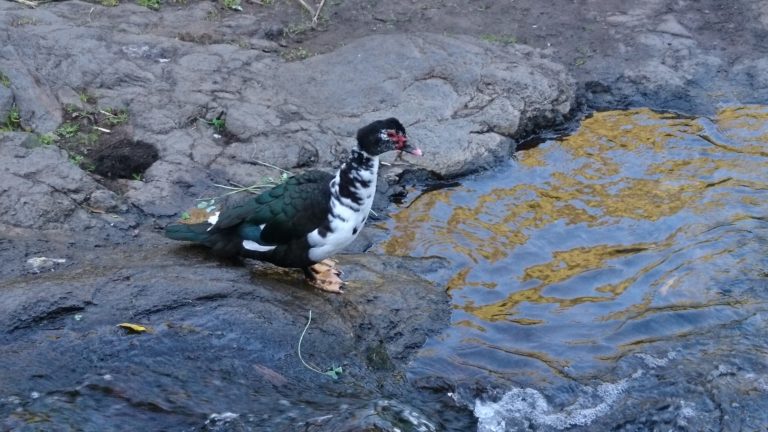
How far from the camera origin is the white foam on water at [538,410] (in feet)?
14.6

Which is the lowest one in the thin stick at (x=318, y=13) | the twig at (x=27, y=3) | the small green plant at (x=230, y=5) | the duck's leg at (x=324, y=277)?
the duck's leg at (x=324, y=277)

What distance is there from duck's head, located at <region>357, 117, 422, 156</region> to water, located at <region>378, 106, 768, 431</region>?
1162mm

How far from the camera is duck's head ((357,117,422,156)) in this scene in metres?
4.82

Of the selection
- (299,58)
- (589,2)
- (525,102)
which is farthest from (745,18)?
(299,58)

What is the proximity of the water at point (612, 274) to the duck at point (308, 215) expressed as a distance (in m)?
0.86

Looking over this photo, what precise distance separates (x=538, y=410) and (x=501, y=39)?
4525 millimetres

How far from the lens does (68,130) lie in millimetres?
6430

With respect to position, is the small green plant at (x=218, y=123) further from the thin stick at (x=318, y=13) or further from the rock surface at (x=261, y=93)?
the thin stick at (x=318, y=13)

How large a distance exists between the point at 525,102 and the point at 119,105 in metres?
3.23

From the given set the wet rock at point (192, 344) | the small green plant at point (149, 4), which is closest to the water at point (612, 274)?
the wet rock at point (192, 344)

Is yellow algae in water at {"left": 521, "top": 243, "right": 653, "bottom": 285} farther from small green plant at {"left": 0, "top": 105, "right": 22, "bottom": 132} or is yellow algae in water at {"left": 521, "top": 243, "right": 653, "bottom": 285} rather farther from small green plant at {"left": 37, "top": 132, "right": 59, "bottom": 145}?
small green plant at {"left": 0, "top": 105, "right": 22, "bottom": 132}

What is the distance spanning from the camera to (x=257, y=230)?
491 cm

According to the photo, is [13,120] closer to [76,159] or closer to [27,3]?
[76,159]

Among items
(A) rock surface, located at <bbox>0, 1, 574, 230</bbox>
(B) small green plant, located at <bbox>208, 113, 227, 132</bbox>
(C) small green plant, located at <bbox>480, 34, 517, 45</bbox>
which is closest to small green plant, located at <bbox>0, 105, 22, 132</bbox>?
(A) rock surface, located at <bbox>0, 1, 574, 230</bbox>
